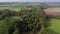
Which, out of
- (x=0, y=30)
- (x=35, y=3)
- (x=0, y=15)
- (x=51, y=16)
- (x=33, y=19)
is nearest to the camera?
(x=0, y=30)

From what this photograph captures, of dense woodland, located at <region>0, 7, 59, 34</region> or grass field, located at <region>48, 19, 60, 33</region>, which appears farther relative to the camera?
grass field, located at <region>48, 19, 60, 33</region>

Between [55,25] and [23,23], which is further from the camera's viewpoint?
[55,25]

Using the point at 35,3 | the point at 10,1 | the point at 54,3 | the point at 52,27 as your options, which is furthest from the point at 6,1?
the point at 52,27

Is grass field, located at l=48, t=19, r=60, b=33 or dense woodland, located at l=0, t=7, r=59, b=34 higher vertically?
dense woodland, located at l=0, t=7, r=59, b=34

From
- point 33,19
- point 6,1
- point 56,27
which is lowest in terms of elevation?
point 56,27

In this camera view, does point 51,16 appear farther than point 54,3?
No

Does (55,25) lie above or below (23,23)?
below

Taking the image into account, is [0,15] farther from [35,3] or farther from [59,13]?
[59,13]

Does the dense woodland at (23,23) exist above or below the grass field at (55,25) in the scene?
above

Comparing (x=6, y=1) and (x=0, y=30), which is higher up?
(x=6, y=1)

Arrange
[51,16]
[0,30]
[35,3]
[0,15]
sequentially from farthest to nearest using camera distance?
[35,3], [51,16], [0,15], [0,30]

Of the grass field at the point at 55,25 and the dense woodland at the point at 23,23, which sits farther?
the grass field at the point at 55,25
